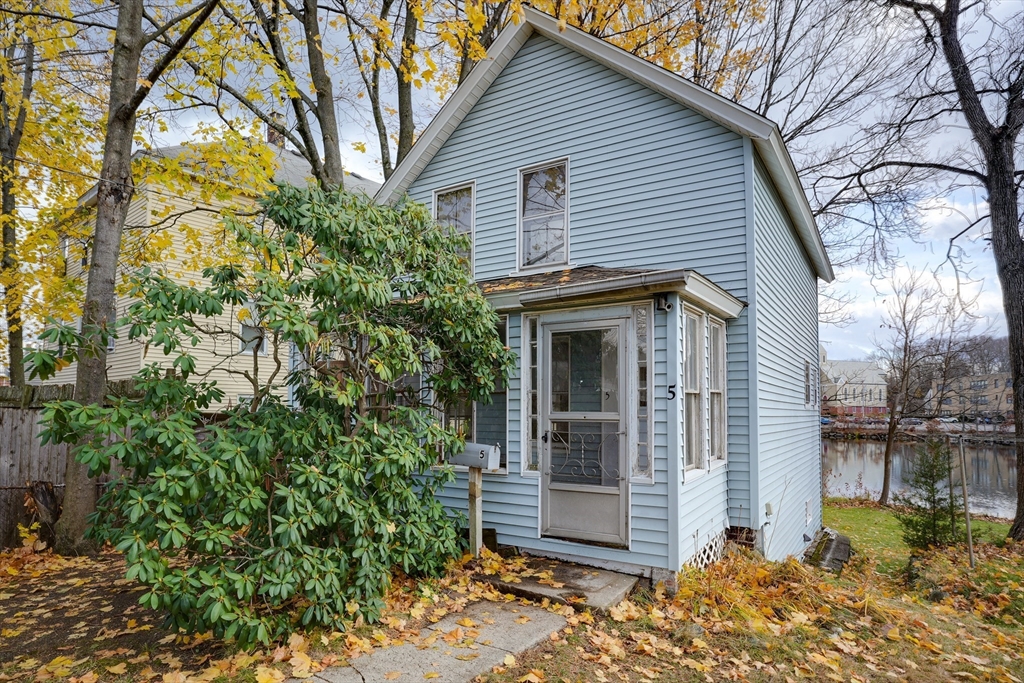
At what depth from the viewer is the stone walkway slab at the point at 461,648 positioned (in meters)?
3.97


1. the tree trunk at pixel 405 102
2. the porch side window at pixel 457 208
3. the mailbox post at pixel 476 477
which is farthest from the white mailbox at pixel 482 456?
the tree trunk at pixel 405 102

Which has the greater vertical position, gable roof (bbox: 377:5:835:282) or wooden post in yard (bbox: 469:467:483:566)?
gable roof (bbox: 377:5:835:282)

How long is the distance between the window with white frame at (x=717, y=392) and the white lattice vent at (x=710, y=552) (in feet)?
2.95

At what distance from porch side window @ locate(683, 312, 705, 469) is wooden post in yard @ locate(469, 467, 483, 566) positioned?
2216 mm

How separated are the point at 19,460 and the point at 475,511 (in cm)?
640

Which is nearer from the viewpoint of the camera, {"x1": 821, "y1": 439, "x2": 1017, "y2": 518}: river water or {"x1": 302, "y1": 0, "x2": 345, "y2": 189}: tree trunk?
{"x1": 302, "y1": 0, "x2": 345, "y2": 189}: tree trunk

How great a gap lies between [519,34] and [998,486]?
989 inches

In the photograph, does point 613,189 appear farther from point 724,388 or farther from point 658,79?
point 724,388

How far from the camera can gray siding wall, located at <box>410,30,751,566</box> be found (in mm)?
6715

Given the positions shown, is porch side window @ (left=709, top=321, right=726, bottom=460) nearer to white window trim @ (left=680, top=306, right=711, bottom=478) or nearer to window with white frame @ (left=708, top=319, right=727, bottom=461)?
window with white frame @ (left=708, top=319, right=727, bottom=461)

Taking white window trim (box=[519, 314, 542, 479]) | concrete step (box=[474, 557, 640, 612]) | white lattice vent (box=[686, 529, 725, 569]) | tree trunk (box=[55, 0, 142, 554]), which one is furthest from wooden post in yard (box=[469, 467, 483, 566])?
tree trunk (box=[55, 0, 142, 554])

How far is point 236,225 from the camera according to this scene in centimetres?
467

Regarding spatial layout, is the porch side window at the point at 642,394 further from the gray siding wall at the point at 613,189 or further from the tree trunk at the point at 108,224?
the tree trunk at the point at 108,224

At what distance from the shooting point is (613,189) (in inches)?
314
